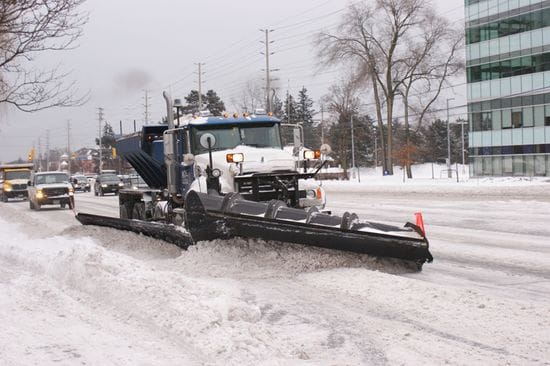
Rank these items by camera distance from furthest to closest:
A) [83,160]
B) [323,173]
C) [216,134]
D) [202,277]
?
[83,160]
[323,173]
[216,134]
[202,277]

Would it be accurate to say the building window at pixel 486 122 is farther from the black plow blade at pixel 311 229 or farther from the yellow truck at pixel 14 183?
the black plow blade at pixel 311 229

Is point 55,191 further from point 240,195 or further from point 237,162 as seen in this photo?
point 240,195

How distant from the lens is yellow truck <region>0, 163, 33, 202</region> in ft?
123

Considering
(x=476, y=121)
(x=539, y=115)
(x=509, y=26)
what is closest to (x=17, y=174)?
(x=476, y=121)

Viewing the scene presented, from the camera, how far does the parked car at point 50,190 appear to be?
2578 cm

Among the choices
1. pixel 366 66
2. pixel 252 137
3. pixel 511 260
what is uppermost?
pixel 366 66

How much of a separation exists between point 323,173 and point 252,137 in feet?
185

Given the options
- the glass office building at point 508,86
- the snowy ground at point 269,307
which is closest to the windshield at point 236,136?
the snowy ground at point 269,307

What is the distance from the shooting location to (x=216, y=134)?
431 inches

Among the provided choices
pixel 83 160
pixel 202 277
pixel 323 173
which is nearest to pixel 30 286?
pixel 202 277

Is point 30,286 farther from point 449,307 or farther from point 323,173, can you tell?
point 323,173

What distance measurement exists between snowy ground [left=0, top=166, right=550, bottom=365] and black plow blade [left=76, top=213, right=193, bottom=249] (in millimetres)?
323

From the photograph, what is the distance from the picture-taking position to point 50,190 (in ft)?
85.3

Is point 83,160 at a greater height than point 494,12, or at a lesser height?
lesser
